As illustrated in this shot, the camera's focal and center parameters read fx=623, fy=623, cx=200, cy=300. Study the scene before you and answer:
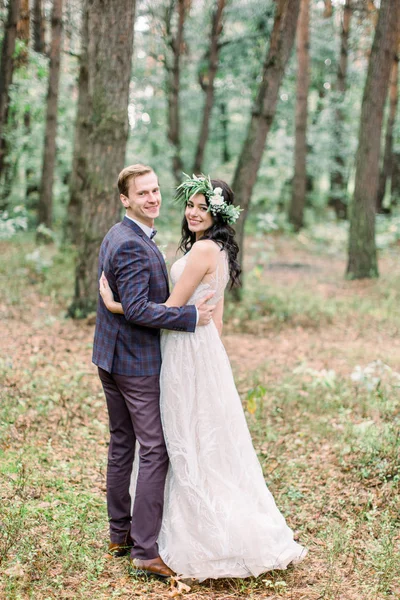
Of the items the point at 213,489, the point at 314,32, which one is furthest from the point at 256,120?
the point at 314,32

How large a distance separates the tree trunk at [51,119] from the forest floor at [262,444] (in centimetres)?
550

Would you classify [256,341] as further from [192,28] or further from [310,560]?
[192,28]

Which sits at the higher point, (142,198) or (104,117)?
(104,117)

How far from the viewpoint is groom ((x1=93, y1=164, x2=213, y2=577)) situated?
12.1 ft

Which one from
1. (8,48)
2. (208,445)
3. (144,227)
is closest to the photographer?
(144,227)

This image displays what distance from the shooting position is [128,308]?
3.63 metres

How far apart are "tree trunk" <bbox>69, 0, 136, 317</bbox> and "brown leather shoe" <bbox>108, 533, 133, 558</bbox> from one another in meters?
5.47

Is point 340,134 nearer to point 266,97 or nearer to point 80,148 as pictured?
point 266,97

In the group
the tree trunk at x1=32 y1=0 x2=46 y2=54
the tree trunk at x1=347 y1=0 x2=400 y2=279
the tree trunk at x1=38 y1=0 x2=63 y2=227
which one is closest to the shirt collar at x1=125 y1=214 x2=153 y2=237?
the tree trunk at x1=347 y1=0 x2=400 y2=279

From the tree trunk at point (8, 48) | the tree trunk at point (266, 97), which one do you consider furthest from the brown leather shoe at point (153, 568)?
the tree trunk at point (8, 48)

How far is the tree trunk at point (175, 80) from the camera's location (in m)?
21.4

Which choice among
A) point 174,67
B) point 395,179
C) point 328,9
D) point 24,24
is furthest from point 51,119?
point 395,179

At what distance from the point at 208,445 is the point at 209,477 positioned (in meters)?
0.20

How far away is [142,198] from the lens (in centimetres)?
377
